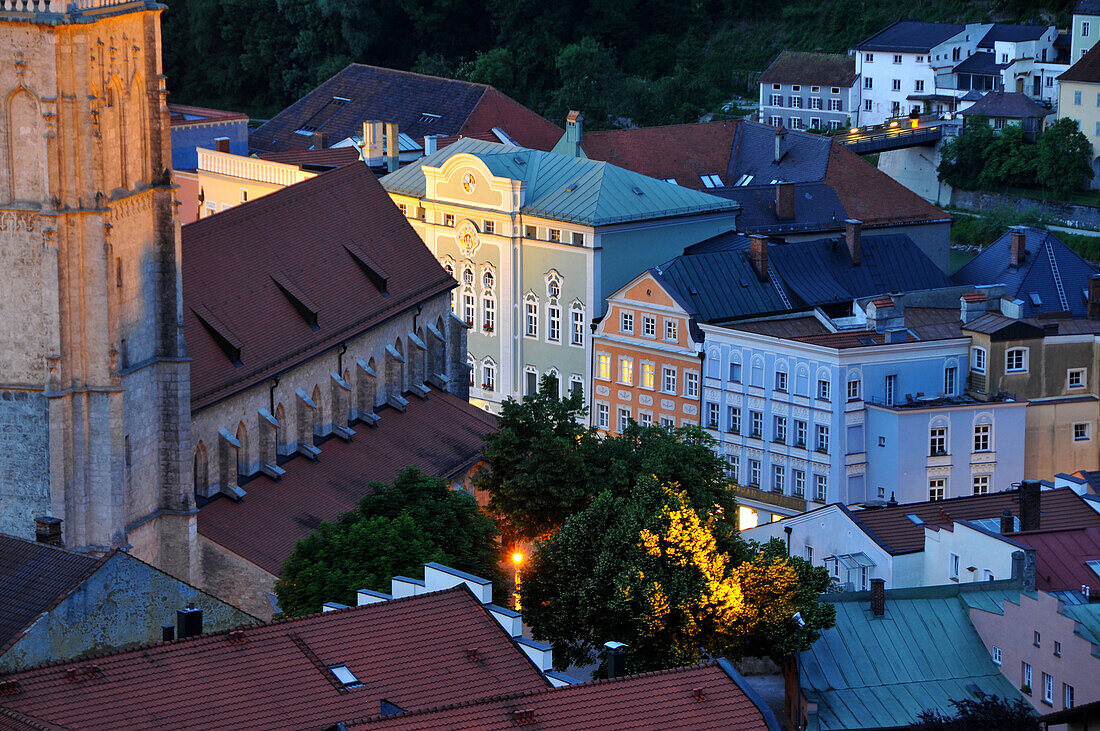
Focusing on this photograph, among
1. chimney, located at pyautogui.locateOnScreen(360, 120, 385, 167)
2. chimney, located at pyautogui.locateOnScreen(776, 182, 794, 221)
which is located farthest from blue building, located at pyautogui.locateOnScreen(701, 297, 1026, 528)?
chimney, located at pyautogui.locateOnScreen(360, 120, 385, 167)

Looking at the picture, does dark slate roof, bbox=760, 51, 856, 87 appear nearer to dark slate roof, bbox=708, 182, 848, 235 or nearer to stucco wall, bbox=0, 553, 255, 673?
dark slate roof, bbox=708, 182, 848, 235

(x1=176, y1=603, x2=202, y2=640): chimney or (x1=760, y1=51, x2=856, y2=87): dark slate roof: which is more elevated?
(x1=760, y1=51, x2=856, y2=87): dark slate roof

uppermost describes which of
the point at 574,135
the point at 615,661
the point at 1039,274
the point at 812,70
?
the point at 812,70

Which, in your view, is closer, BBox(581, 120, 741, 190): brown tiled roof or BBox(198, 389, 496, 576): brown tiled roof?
BBox(198, 389, 496, 576): brown tiled roof

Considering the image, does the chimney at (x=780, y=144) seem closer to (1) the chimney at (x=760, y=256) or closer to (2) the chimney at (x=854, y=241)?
(2) the chimney at (x=854, y=241)

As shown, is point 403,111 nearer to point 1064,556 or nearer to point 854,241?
point 854,241

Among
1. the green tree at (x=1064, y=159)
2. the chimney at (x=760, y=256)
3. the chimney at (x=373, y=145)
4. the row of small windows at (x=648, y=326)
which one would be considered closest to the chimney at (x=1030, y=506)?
the row of small windows at (x=648, y=326)

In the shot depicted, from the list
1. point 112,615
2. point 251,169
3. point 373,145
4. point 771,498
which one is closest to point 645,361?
point 771,498
